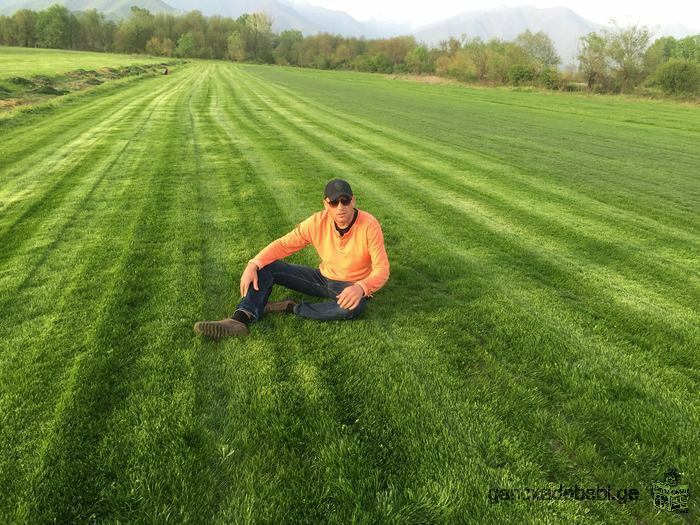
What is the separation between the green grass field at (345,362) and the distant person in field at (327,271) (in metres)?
0.23

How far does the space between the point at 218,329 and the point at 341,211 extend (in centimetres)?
189

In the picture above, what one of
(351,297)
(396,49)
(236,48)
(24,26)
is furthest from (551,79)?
(24,26)

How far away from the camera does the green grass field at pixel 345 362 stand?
2947 millimetres

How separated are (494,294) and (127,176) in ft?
31.7

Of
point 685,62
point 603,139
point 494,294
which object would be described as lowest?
point 494,294

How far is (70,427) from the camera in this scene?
11.0 ft

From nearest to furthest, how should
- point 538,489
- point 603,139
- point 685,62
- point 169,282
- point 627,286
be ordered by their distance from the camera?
point 538,489 < point 169,282 < point 627,286 < point 603,139 < point 685,62

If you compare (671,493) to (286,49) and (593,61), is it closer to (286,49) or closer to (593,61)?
(593,61)

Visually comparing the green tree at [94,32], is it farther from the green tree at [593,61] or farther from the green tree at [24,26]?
the green tree at [593,61]

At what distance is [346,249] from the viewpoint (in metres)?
5.22

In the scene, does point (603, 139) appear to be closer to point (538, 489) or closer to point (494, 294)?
point (494, 294)

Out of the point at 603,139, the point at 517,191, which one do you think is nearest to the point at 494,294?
the point at 517,191

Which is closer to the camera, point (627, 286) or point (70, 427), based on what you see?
point (70, 427)

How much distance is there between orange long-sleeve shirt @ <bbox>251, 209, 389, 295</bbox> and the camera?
16.6 ft
